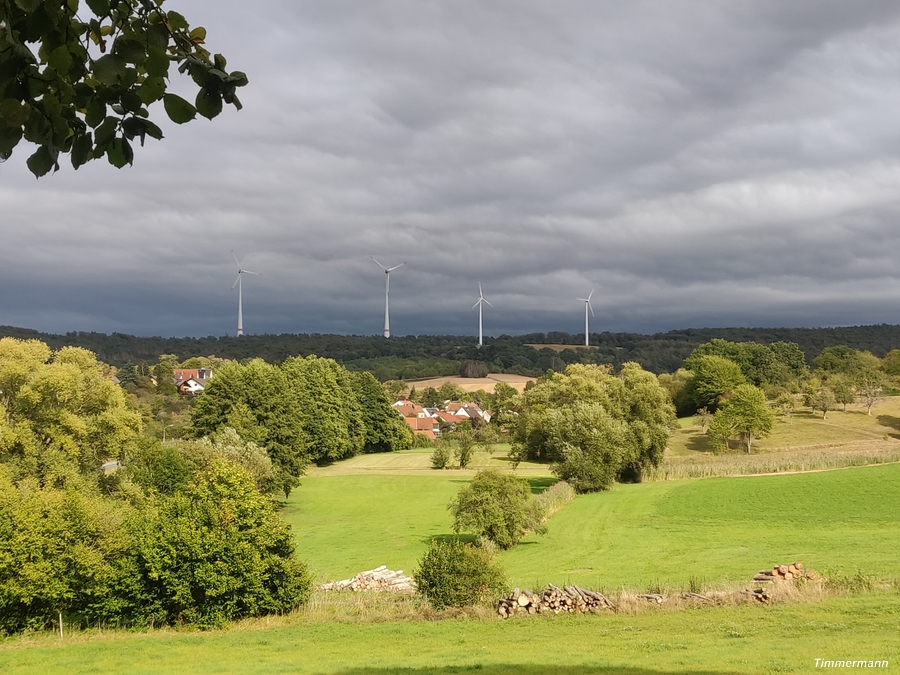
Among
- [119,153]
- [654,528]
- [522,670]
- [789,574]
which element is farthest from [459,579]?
[654,528]

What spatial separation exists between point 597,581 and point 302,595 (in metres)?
11.6

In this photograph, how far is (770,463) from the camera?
68.7m

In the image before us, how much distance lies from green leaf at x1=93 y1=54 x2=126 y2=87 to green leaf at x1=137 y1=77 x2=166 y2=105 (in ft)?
0.86

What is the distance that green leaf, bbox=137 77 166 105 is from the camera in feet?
11.4

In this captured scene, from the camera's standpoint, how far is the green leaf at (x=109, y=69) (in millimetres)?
3115

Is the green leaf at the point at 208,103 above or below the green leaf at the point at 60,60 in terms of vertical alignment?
below

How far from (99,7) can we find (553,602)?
22.0 metres

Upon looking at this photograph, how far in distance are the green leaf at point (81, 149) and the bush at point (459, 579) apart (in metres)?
21.9

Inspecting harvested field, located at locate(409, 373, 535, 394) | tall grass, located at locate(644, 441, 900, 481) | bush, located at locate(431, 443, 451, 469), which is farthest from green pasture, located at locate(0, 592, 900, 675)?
harvested field, located at locate(409, 373, 535, 394)

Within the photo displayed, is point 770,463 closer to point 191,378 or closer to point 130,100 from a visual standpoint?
point 130,100

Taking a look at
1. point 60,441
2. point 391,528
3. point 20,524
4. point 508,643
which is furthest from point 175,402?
point 508,643

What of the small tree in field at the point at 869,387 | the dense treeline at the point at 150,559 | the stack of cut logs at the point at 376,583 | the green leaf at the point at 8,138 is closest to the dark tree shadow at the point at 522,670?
the dense treeline at the point at 150,559

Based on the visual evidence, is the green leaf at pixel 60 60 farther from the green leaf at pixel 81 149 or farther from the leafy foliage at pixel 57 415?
the leafy foliage at pixel 57 415

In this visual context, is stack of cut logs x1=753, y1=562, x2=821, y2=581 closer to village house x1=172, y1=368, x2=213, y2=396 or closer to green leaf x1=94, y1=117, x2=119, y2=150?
green leaf x1=94, y1=117, x2=119, y2=150
